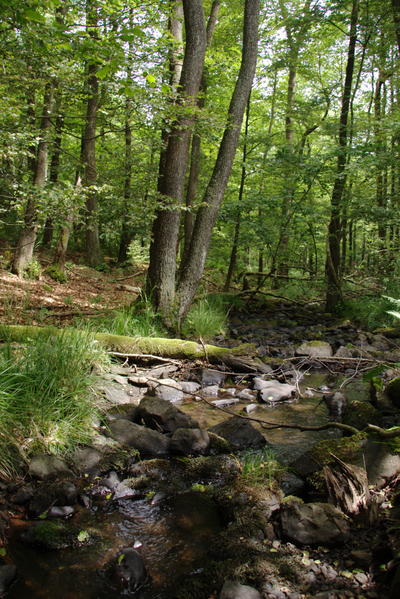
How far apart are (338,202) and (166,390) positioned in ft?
21.5

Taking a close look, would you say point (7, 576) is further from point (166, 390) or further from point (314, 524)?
point (166, 390)

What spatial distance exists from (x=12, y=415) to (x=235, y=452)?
203 centimetres

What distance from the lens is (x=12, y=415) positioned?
2.87m

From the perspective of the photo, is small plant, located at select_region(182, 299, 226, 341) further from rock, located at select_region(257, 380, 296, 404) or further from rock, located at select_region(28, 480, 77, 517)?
rock, located at select_region(28, 480, 77, 517)

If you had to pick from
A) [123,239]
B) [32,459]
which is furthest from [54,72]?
[123,239]

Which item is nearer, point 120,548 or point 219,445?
point 120,548

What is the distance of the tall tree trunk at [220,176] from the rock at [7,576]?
17.0 feet

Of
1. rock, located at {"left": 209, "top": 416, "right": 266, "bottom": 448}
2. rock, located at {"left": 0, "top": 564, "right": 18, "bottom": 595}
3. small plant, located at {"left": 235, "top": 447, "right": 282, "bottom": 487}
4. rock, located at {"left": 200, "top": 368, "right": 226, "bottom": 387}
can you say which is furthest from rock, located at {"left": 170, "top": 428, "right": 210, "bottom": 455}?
rock, located at {"left": 200, "top": 368, "right": 226, "bottom": 387}

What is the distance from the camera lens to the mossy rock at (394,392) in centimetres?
388

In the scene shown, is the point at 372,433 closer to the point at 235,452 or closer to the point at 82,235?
the point at 235,452

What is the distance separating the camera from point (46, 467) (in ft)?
9.29

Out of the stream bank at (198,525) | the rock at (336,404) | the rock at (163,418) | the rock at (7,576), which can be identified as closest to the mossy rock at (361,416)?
the stream bank at (198,525)

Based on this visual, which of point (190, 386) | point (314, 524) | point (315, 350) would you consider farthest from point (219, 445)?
point (315, 350)

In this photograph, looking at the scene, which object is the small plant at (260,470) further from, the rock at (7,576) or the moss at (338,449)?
the rock at (7,576)
